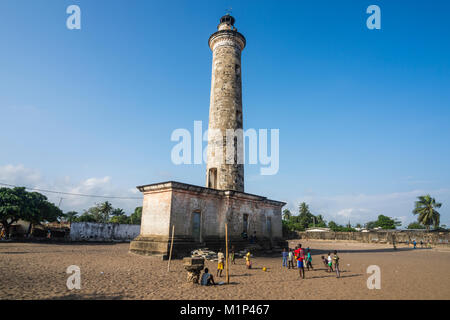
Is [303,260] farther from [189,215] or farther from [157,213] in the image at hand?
[157,213]

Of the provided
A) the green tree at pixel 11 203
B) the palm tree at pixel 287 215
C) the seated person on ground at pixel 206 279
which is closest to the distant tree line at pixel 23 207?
the green tree at pixel 11 203

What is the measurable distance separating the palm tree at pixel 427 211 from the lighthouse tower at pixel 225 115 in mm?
44081

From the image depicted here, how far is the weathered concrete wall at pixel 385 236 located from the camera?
1449 inches

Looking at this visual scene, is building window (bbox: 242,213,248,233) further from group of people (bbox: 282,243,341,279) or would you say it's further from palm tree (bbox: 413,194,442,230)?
palm tree (bbox: 413,194,442,230)

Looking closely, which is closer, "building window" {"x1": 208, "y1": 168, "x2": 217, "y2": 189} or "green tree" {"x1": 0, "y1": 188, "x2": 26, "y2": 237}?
"building window" {"x1": 208, "y1": 168, "x2": 217, "y2": 189}

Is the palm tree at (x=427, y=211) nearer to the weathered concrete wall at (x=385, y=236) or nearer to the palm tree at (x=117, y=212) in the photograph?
the weathered concrete wall at (x=385, y=236)

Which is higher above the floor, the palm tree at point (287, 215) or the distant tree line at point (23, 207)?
the distant tree line at point (23, 207)

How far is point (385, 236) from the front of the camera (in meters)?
40.1

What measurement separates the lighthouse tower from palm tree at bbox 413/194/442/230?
44081 mm

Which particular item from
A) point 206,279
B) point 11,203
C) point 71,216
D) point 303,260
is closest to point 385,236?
point 303,260

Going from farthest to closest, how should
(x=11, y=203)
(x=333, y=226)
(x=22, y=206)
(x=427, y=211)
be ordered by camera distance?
(x=333, y=226), (x=427, y=211), (x=22, y=206), (x=11, y=203)

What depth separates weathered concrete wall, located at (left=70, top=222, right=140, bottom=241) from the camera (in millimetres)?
28562

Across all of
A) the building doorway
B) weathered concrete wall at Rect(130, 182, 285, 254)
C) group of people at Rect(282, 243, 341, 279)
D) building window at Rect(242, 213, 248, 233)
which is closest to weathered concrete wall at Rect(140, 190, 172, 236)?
weathered concrete wall at Rect(130, 182, 285, 254)

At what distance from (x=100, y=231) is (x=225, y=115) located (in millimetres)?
21395
